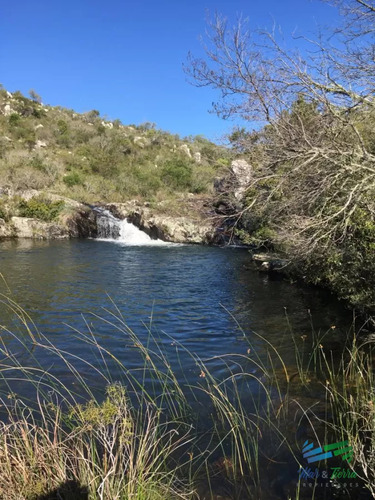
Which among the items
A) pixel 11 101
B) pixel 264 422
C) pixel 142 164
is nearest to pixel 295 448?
pixel 264 422

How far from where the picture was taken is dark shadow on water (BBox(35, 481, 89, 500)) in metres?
2.55

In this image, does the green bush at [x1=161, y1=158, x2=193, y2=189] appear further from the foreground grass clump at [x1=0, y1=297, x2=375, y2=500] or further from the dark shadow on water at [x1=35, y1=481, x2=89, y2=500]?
the dark shadow on water at [x1=35, y1=481, x2=89, y2=500]

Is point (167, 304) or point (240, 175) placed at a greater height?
point (240, 175)

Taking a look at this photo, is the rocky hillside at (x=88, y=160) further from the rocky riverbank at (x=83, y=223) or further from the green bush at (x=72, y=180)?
the rocky riverbank at (x=83, y=223)

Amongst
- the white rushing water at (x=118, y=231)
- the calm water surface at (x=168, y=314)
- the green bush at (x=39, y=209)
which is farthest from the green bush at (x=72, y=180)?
the calm water surface at (x=168, y=314)

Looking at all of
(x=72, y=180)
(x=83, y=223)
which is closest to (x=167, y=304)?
(x=83, y=223)

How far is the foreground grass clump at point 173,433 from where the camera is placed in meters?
2.63

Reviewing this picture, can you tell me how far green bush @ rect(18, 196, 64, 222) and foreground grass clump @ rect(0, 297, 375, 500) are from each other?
75.5ft

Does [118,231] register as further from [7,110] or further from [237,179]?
[7,110]

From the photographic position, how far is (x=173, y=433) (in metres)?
4.21

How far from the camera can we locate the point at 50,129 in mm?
52719

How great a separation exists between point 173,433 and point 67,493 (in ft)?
5.95

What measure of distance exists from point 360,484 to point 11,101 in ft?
226

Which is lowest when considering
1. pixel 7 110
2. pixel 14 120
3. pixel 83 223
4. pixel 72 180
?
pixel 83 223
